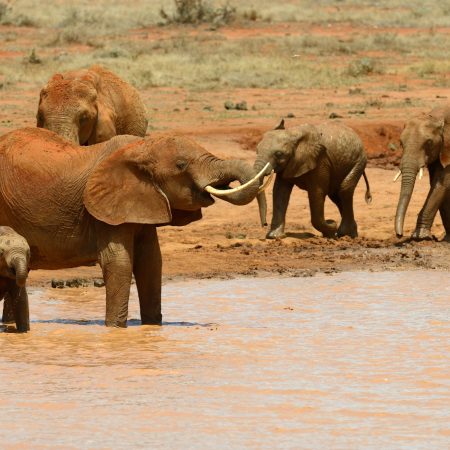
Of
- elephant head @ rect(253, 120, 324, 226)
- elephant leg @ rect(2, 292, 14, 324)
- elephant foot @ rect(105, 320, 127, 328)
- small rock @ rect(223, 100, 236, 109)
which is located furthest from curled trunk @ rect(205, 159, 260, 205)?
small rock @ rect(223, 100, 236, 109)

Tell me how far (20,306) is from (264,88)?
16737 mm

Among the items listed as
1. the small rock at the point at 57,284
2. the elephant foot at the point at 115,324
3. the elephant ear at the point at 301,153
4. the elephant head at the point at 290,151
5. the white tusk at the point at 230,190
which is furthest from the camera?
the elephant ear at the point at 301,153

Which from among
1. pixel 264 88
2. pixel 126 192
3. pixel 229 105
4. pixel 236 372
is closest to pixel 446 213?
pixel 126 192

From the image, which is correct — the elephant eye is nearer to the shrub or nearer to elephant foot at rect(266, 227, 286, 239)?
elephant foot at rect(266, 227, 286, 239)

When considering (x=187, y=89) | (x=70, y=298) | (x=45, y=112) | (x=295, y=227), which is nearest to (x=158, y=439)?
(x=70, y=298)

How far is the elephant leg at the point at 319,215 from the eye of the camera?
51.0 ft

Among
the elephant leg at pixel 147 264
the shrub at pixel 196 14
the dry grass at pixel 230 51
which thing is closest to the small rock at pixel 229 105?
the dry grass at pixel 230 51

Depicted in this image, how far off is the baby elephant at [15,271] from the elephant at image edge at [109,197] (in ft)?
1.26

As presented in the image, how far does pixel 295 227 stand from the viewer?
1655 cm

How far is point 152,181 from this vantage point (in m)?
9.50

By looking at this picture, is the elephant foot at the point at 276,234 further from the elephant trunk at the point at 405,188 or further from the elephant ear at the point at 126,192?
the elephant ear at the point at 126,192

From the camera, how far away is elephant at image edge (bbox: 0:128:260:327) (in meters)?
9.38

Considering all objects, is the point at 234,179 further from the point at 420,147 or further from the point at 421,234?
the point at 421,234

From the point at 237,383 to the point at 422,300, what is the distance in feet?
13.3
